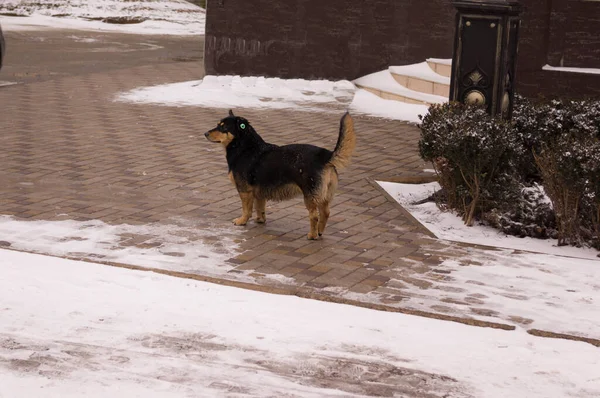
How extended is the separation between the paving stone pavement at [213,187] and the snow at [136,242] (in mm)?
132

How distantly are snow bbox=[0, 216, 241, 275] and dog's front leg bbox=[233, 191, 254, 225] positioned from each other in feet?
0.44

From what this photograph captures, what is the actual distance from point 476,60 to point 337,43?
8.63 meters

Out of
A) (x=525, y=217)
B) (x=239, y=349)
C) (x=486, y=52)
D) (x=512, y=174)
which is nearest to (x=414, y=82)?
(x=486, y=52)

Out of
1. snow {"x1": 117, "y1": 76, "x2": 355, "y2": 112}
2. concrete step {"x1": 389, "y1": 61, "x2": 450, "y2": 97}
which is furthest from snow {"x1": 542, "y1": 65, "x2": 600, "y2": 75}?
snow {"x1": 117, "y1": 76, "x2": 355, "y2": 112}

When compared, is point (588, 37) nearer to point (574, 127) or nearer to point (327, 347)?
point (574, 127)

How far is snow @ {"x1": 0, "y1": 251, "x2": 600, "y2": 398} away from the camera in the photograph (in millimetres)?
4742

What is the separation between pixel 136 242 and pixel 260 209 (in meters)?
1.18

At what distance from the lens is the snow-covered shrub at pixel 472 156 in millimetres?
8000

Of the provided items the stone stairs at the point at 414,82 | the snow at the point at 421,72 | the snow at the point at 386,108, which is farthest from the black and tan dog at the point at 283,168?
the snow at the point at 421,72

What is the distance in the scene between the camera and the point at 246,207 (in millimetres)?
7902

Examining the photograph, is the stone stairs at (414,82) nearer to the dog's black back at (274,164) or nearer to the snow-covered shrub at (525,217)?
the snow-covered shrub at (525,217)

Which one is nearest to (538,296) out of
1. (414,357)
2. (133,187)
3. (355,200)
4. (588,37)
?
(414,357)

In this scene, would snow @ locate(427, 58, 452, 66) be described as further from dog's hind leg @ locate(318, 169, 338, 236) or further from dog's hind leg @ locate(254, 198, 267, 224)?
dog's hind leg @ locate(318, 169, 338, 236)

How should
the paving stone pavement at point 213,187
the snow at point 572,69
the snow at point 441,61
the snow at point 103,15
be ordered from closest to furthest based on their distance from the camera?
1. the paving stone pavement at point 213,187
2. the snow at point 572,69
3. the snow at point 441,61
4. the snow at point 103,15
